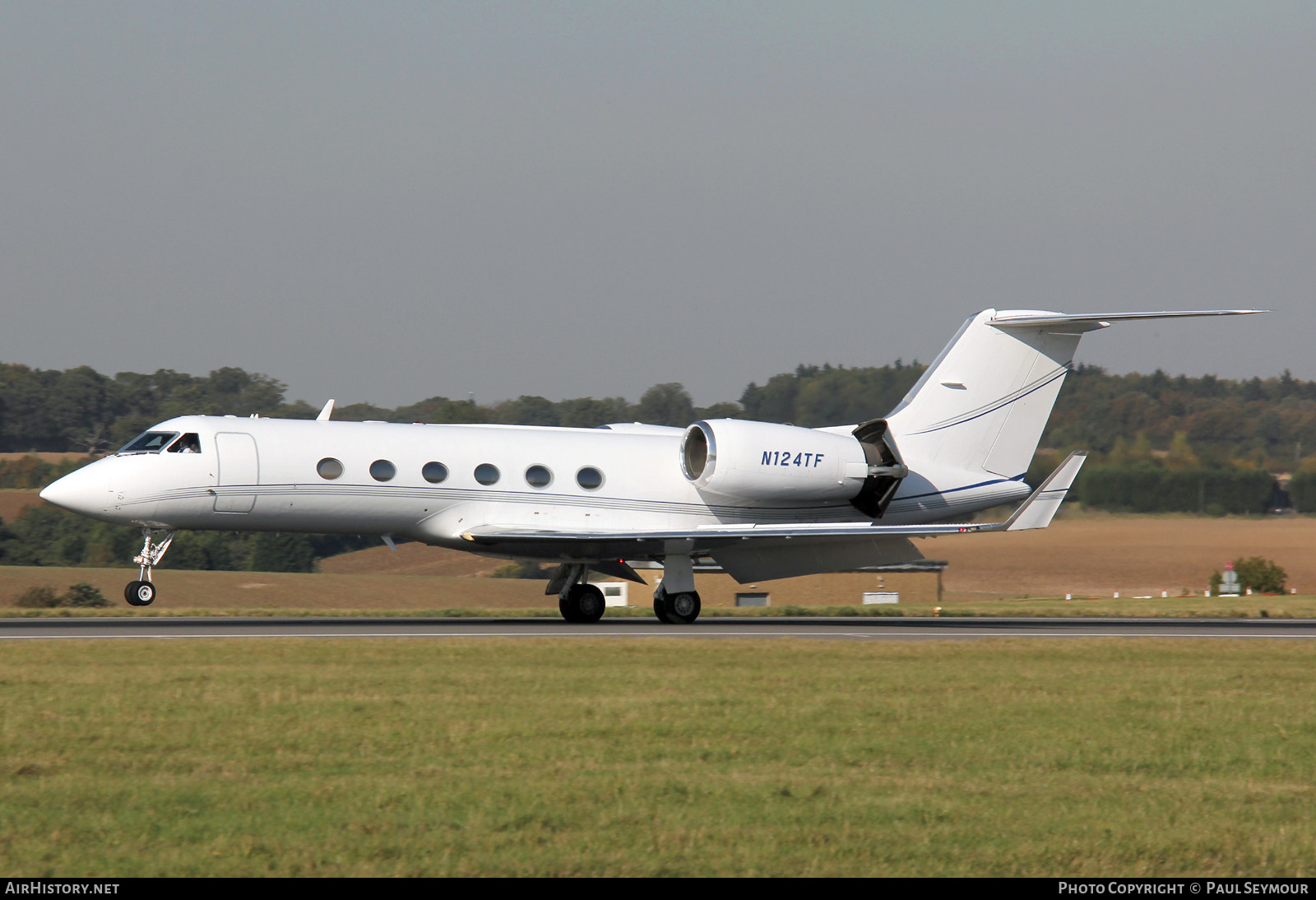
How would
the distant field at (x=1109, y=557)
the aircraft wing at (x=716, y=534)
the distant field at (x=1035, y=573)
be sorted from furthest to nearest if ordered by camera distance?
the distant field at (x=1109, y=557) < the distant field at (x=1035, y=573) < the aircraft wing at (x=716, y=534)

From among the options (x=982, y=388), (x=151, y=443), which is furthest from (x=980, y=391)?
(x=151, y=443)

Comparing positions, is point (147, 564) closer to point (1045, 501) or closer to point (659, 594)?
point (659, 594)

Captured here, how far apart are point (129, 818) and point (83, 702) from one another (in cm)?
416

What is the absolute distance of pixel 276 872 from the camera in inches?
242

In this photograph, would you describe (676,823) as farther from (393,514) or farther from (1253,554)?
(1253,554)

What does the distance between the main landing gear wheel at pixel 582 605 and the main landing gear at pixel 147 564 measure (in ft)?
21.0

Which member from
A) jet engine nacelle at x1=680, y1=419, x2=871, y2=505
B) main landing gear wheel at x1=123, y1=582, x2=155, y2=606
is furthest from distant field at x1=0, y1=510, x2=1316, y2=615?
main landing gear wheel at x1=123, y1=582, x2=155, y2=606

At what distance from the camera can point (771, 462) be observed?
23359 millimetres

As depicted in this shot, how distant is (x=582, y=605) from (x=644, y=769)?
15203mm

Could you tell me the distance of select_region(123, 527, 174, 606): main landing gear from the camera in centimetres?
2080

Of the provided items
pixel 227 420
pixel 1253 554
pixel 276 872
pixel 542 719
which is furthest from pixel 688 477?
pixel 1253 554

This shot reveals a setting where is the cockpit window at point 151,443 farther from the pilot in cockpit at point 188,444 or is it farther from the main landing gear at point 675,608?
the main landing gear at point 675,608

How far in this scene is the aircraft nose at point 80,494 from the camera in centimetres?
2080

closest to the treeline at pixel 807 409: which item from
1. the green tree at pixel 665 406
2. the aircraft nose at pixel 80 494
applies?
the green tree at pixel 665 406
